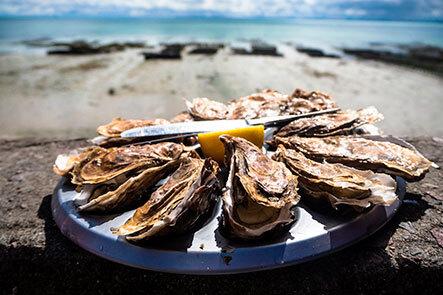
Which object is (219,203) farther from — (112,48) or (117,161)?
(112,48)

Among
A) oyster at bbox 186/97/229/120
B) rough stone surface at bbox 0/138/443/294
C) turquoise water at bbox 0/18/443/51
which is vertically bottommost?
turquoise water at bbox 0/18/443/51

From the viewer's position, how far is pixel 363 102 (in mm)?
7980

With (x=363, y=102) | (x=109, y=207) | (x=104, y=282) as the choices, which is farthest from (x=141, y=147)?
(x=363, y=102)

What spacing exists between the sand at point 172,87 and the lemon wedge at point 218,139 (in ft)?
16.7

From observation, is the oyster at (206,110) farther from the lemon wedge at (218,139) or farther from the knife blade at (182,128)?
the lemon wedge at (218,139)

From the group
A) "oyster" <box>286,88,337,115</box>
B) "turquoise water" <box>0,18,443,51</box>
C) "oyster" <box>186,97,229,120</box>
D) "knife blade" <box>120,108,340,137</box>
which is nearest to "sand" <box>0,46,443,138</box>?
"oyster" <box>186,97,229,120</box>

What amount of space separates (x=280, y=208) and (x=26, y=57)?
1719 centimetres

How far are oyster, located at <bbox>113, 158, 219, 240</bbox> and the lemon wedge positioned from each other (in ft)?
0.79

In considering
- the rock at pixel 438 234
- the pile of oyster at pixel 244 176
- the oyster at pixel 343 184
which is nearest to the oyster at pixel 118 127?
the pile of oyster at pixel 244 176

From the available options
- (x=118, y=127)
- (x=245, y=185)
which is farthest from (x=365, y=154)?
(x=118, y=127)

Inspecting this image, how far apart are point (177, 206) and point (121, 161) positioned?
1.74 ft

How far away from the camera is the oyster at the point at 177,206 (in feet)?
4.40

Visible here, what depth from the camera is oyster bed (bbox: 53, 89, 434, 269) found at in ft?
4.48

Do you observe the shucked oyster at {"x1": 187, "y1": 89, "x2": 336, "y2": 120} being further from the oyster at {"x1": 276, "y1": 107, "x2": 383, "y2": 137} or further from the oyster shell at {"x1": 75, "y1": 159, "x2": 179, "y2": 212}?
the oyster shell at {"x1": 75, "y1": 159, "x2": 179, "y2": 212}
